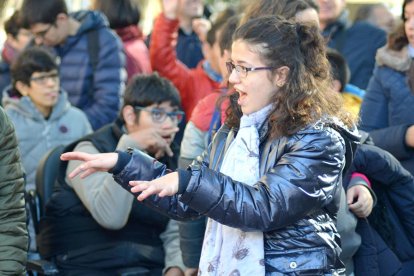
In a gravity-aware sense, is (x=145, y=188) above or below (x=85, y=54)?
above

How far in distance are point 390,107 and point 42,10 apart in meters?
2.92

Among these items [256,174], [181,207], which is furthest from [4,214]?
[256,174]

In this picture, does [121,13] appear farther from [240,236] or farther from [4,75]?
[240,236]

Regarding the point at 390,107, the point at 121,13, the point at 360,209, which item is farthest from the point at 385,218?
the point at 121,13

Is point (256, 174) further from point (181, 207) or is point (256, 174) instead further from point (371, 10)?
point (371, 10)

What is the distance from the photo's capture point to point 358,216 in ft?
15.9

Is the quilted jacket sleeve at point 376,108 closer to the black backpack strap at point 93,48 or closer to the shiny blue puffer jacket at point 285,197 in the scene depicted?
the shiny blue puffer jacket at point 285,197

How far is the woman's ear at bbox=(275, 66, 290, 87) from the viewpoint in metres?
4.02

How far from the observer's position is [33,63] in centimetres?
705

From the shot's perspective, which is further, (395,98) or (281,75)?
(395,98)

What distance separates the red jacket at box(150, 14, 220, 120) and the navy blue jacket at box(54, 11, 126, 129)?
29 centimetres

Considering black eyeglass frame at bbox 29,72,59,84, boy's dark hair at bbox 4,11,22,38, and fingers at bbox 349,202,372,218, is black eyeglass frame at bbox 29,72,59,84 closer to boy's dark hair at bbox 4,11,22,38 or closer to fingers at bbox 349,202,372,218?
boy's dark hair at bbox 4,11,22,38

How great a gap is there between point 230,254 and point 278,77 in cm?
73

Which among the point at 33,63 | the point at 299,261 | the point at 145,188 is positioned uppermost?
the point at 145,188
